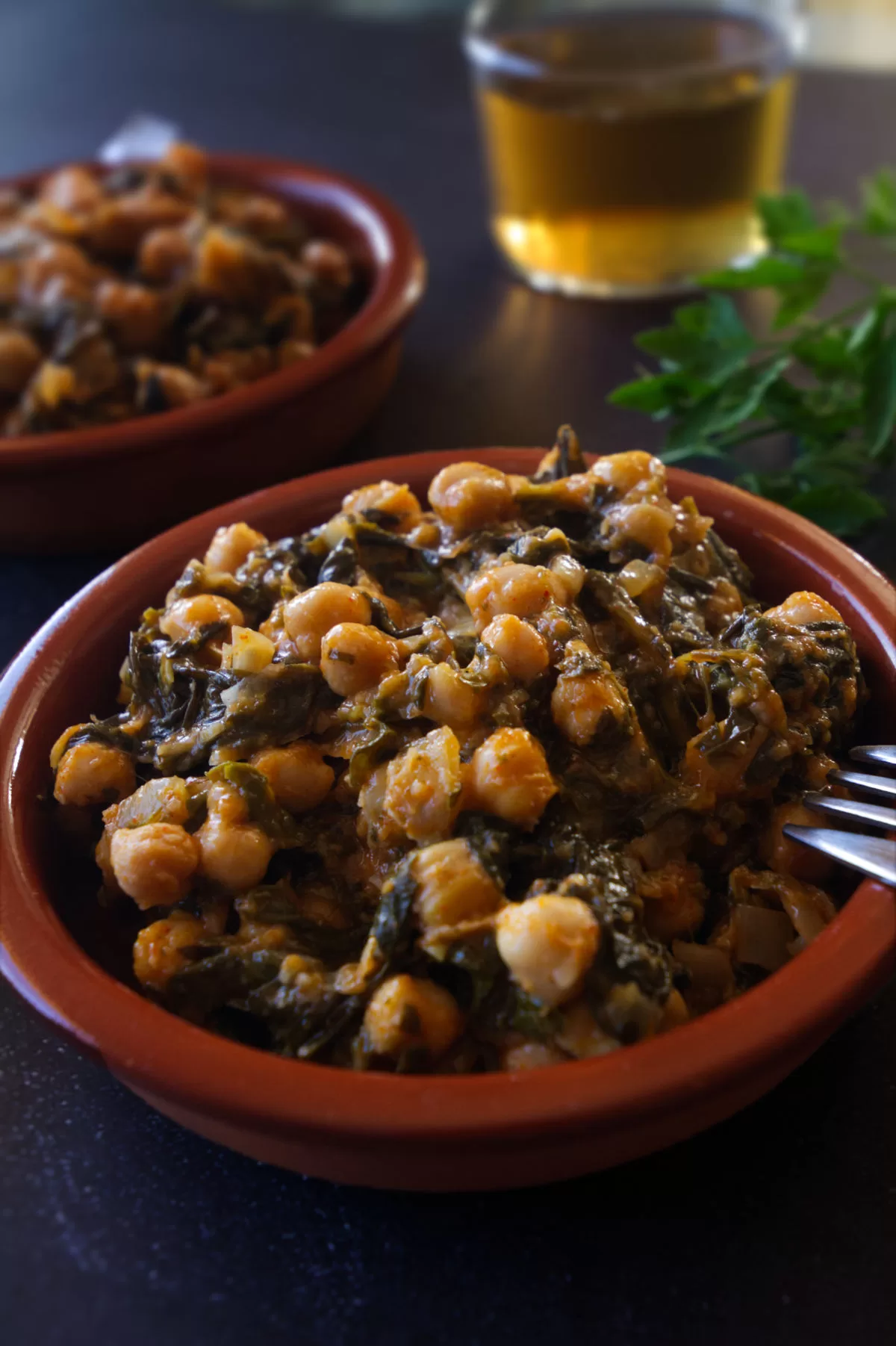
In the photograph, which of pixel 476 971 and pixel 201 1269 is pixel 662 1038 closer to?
pixel 476 971

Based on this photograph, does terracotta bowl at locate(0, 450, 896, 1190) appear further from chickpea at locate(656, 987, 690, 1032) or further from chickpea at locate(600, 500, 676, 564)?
chickpea at locate(600, 500, 676, 564)

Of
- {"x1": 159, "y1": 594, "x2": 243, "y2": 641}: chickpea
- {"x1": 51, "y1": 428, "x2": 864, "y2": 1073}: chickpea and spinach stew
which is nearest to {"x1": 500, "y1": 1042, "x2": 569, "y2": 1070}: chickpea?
{"x1": 51, "y1": 428, "x2": 864, "y2": 1073}: chickpea and spinach stew

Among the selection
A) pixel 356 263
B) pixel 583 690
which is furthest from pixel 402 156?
pixel 583 690

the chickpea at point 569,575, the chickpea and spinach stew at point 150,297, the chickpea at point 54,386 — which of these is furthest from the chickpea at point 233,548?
the chickpea at point 54,386

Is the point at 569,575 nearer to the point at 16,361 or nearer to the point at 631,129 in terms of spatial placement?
the point at 16,361

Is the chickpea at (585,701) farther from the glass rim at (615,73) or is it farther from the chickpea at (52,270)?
the glass rim at (615,73)

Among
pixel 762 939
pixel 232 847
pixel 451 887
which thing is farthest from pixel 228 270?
pixel 762 939
